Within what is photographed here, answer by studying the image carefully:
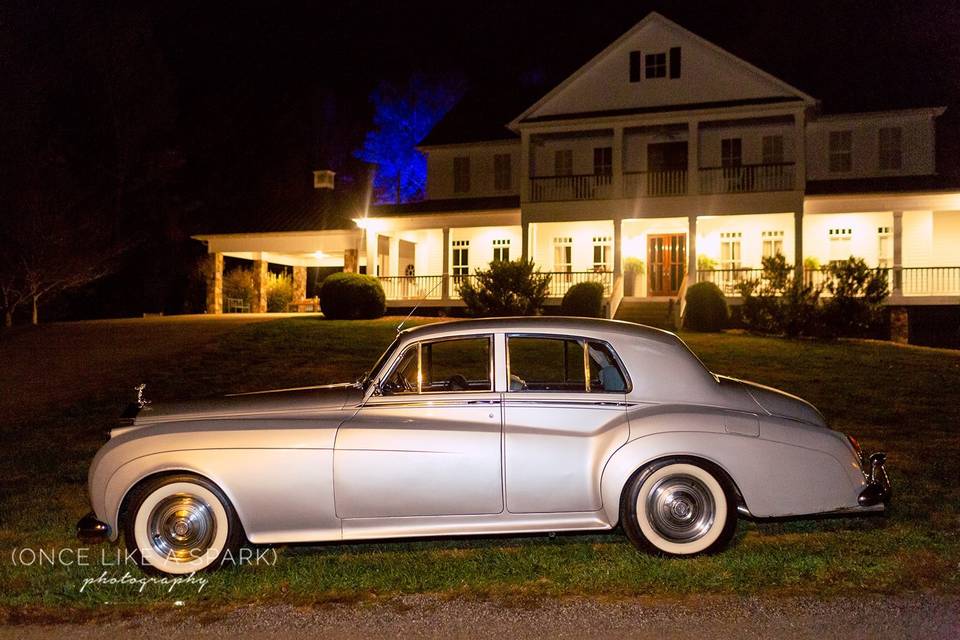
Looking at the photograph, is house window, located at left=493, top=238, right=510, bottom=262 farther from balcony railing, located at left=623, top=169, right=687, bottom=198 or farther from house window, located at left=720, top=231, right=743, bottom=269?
house window, located at left=720, top=231, right=743, bottom=269

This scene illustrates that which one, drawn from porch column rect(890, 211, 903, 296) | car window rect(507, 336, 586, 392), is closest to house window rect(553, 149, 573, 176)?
porch column rect(890, 211, 903, 296)

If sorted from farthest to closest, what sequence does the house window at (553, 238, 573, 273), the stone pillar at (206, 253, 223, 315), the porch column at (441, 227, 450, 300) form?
the stone pillar at (206, 253, 223, 315), the house window at (553, 238, 573, 273), the porch column at (441, 227, 450, 300)

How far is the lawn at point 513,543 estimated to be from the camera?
208 inches

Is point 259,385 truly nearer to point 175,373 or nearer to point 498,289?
point 175,373

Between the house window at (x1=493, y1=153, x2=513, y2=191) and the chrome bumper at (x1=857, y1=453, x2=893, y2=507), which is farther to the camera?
the house window at (x1=493, y1=153, x2=513, y2=191)

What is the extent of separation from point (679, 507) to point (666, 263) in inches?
909

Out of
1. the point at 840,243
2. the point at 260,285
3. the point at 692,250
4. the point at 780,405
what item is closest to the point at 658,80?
the point at 692,250

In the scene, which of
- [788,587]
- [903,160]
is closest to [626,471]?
[788,587]

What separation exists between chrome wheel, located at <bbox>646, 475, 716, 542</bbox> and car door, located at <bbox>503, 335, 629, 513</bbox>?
1.30 feet

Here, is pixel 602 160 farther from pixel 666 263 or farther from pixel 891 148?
pixel 891 148

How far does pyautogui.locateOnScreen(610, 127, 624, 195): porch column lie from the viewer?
26.7m

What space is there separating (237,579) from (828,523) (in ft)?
14.4

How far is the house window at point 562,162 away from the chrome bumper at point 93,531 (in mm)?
24943

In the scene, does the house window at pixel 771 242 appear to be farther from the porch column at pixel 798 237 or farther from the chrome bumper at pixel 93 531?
the chrome bumper at pixel 93 531
